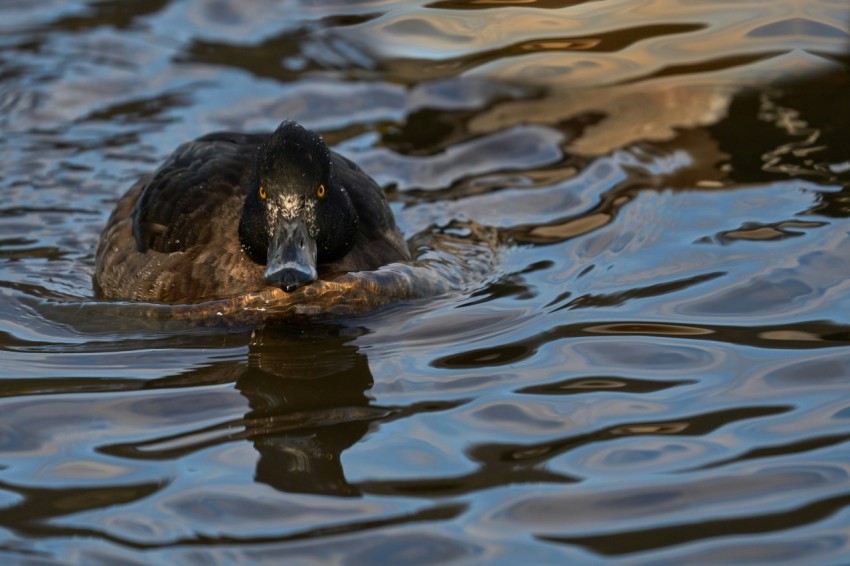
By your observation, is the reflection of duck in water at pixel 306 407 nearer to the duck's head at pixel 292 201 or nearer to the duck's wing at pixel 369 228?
the duck's head at pixel 292 201

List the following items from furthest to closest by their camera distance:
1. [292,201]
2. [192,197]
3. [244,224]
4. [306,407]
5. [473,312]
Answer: [192,197] < [244,224] < [292,201] < [473,312] < [306,407]

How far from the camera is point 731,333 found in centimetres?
718

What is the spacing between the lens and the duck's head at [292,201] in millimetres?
7801

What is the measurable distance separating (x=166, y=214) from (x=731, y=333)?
3627mm

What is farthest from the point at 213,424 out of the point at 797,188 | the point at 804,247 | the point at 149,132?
the point at 149,132

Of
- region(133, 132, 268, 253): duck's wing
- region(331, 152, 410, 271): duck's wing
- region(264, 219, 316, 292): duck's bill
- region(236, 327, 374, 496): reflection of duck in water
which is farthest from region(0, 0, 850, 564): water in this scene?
region(133, 132, 268, 253): duck's wing

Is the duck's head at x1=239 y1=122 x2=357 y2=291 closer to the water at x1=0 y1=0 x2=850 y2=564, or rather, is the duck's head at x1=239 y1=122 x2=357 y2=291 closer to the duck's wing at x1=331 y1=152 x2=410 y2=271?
the duck's wing at x1=331 y1=152 x2=410 y2=271

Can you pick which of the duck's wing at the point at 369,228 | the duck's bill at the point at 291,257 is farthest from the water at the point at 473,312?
the duck's wing at the point at 369,228

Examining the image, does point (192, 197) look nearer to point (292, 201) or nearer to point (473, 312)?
point (292, 201)

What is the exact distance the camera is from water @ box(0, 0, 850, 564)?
17.4 feet

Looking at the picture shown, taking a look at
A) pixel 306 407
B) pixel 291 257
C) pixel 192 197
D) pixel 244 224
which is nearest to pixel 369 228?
pixel 244 224

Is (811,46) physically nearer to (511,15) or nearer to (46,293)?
(511,15)

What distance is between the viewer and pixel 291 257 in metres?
7.58

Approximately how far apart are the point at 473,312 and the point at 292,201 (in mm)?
1208
